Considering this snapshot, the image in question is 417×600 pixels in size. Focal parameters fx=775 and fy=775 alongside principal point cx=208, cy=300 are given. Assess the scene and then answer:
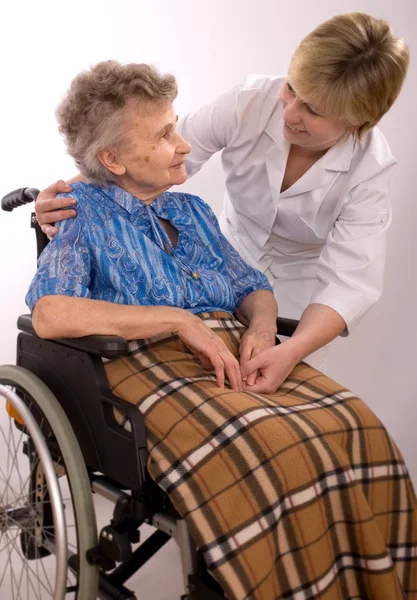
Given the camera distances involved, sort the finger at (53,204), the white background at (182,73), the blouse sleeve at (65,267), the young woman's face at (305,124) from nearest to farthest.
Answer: the blouse sleeve at (65,267) → the finger at (53,204) → the young woman's face at (305,124) → the white background at (182,73)

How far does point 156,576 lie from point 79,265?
1127 millimetres

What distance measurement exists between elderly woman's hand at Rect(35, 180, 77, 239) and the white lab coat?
0.61 meters

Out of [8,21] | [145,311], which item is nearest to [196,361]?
[145,311]

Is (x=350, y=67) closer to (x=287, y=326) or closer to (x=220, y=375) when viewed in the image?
(x=287, y=326)

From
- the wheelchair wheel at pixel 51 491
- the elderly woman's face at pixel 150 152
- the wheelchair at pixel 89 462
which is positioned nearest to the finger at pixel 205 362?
the wheelchair at pixel 89 462

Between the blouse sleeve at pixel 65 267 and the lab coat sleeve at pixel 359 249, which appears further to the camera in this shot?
the lab coat sleeve at pixel 359 249

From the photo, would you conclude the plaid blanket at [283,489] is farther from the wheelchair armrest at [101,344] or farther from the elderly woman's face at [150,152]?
the elderly woman's face at [150,152]

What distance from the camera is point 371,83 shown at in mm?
1901

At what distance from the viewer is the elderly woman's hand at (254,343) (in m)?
1.86

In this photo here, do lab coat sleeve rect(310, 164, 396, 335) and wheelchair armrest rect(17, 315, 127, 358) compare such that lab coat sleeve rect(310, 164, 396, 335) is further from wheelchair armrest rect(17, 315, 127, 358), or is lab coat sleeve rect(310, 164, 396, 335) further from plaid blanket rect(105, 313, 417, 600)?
wheelchair armrest rect(17, 315, 127, 358)

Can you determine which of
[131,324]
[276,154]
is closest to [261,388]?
[131,324]

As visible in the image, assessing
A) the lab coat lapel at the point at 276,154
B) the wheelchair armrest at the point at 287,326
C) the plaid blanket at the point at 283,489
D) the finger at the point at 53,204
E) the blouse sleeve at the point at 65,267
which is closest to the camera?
the plaid blanket at the point at 283,489

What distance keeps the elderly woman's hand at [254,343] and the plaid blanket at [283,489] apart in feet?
0.51

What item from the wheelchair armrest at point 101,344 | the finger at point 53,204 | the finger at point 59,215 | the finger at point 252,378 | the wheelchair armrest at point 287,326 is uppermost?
the finger at point 53,204
